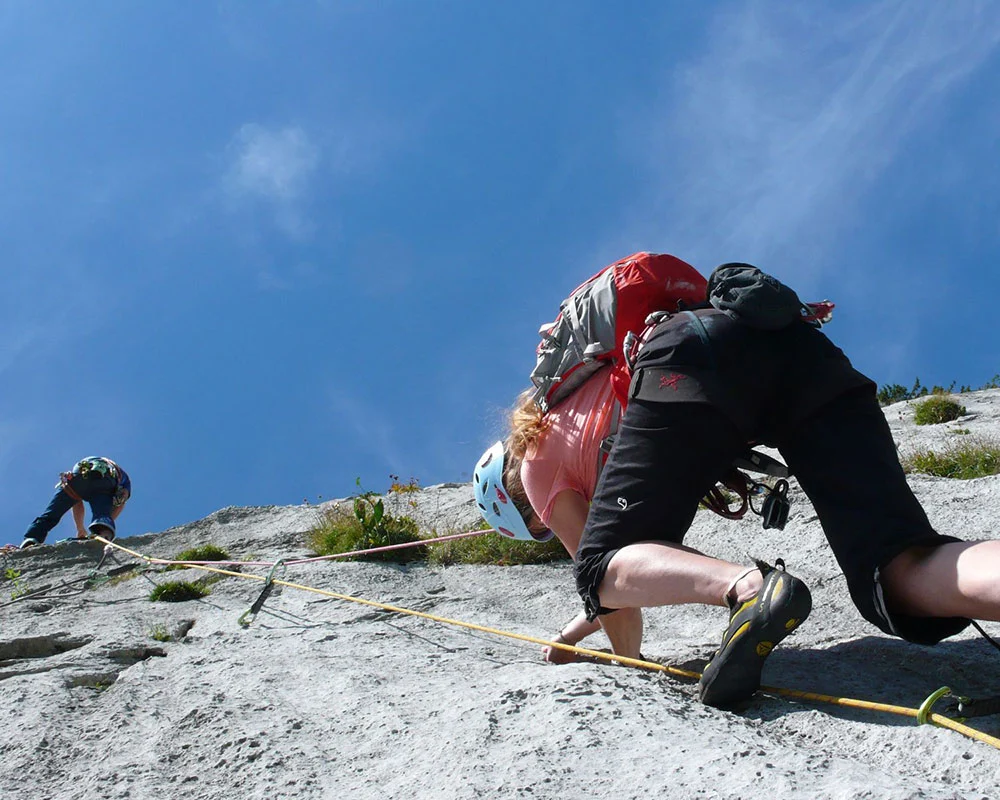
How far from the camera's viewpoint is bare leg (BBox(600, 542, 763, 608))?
2281 mm

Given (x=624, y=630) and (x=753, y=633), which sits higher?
(x=624, y=630)

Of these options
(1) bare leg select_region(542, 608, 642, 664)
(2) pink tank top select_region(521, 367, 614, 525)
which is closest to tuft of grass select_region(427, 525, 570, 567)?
(1) bare leg select_region(542, 608, 642, 664)

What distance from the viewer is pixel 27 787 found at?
108 inches

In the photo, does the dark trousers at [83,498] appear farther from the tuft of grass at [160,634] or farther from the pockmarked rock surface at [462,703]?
the tuft of grass at [160,634]

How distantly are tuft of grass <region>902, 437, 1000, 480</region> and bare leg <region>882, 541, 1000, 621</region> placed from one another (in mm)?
4794

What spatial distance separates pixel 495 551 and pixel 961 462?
382 centimetres

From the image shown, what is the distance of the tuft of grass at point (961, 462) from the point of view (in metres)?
6.46

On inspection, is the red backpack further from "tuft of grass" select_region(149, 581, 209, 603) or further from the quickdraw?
"tuft of grass" select_region(149, 581, 209, 603)

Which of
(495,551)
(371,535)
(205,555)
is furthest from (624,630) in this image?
(205,555)

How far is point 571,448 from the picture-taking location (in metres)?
3.18

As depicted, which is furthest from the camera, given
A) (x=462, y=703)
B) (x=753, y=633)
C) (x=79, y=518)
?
(x=79, y=518)

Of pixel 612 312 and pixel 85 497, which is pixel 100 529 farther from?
pixel 612 312

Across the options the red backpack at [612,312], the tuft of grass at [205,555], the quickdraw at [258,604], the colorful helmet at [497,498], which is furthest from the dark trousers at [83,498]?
the red backpack at [612,312]

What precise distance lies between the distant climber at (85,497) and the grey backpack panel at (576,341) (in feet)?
28.3
